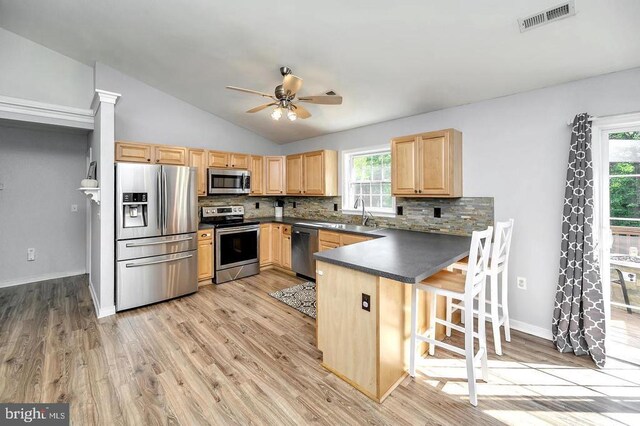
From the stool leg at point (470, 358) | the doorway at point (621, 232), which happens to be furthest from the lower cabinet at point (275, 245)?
the doorway at point (621, 232)

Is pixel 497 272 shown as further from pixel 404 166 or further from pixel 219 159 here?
pixel 219 159

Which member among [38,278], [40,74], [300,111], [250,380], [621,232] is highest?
[40,74]

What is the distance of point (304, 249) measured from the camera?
171 inches

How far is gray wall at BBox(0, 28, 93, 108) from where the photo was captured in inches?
144

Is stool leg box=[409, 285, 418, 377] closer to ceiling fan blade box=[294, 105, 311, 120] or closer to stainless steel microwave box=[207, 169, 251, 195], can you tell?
ceiling fan blade box=[294, 105, 311, 120]

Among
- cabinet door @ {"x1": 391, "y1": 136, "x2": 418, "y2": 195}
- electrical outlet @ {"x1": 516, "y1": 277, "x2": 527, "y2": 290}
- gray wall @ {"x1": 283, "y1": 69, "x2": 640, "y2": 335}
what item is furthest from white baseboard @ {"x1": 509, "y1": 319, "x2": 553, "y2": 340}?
cabinet door @ {"x1": 391, "y1": 136, "x2": 418, "y2": 195}

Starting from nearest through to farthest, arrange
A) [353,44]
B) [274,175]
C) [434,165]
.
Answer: [353,44]
[434,165]
[274,175]

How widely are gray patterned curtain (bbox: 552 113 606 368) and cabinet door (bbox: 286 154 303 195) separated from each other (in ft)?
12.0

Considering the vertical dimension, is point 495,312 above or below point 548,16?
below

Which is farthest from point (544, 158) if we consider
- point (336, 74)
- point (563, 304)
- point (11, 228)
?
point (11, 228)

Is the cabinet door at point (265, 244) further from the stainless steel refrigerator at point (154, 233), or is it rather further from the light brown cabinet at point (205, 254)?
the stainless steel refrigerator at point (154, 233)

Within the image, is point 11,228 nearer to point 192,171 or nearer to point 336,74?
point 192,171

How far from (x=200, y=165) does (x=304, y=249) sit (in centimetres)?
222

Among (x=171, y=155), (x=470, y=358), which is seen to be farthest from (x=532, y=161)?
(x=171, y=155)
